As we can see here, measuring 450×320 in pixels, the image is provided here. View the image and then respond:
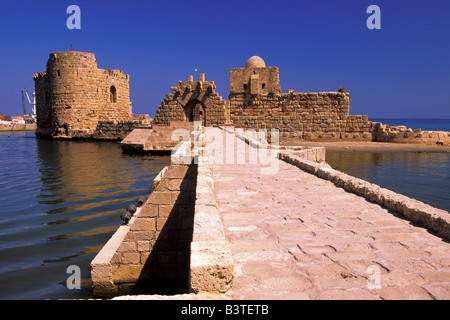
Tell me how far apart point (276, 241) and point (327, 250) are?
0.42 m

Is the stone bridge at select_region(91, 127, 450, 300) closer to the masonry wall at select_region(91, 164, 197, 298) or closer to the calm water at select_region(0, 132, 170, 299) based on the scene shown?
the masonry wall at select_region(91, 164, 197, 298)

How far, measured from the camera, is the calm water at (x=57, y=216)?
15.6ft

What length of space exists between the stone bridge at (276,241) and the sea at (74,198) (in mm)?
945

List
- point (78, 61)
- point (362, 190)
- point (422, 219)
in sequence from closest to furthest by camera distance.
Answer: point (422, 219) → point (362, 190) → point (78, 61)

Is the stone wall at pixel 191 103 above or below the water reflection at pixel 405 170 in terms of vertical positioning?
above

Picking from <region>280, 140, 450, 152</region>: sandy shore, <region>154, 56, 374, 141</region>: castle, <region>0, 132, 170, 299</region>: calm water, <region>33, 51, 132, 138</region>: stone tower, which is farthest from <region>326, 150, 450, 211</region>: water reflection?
<region>33, 51, 132, 138</region>: stone tower

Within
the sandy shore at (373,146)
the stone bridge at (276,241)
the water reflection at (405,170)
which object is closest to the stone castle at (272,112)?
the sandy shore at (373,146)

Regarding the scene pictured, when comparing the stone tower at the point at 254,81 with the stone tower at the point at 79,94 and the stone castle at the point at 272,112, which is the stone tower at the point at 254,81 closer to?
the stone castle at the point at 272,112

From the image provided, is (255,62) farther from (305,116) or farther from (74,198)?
(74,198)

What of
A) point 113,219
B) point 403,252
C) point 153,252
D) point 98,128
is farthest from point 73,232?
point 98,128

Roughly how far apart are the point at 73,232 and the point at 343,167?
955cm

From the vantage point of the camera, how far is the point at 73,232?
21.4ft
